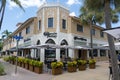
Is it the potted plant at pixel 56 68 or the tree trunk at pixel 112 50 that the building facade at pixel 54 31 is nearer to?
the potted plant at pixel 56 68

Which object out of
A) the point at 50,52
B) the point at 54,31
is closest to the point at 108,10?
the point at 54,31

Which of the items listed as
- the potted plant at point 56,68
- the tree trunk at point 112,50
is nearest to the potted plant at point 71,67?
the potted plant at point 56,68

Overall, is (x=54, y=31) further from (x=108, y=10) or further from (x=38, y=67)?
(x=108, y=10)

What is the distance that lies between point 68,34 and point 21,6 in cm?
1086

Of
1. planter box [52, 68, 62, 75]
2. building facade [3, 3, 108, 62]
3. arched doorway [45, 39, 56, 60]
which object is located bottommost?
planter box [52, 68, 62, 75]

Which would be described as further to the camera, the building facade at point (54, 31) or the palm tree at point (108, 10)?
the building facade at point (54, 31)

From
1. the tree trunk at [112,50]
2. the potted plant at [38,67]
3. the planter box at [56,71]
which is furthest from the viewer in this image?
the potted plant at [38,67]

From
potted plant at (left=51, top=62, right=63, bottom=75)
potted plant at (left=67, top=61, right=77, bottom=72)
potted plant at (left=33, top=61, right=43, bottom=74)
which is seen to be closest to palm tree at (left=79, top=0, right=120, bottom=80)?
potted plant at (left=51, top=62, right=63, bottom=75)

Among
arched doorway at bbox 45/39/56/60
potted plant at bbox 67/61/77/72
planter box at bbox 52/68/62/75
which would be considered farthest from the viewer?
arched doorway at bbox 45/39/56/60

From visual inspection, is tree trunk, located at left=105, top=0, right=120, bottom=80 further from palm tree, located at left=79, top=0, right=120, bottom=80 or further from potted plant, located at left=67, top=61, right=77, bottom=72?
potted plant, located at left=67, top=61, right=77, bottom=72

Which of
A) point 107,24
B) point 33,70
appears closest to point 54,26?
point 33,70

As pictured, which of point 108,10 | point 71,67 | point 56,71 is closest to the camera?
point 108,10

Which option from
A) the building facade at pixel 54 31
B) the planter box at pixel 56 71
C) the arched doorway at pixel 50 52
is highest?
the building facade at pixel 54 31

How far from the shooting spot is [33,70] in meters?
18.7
